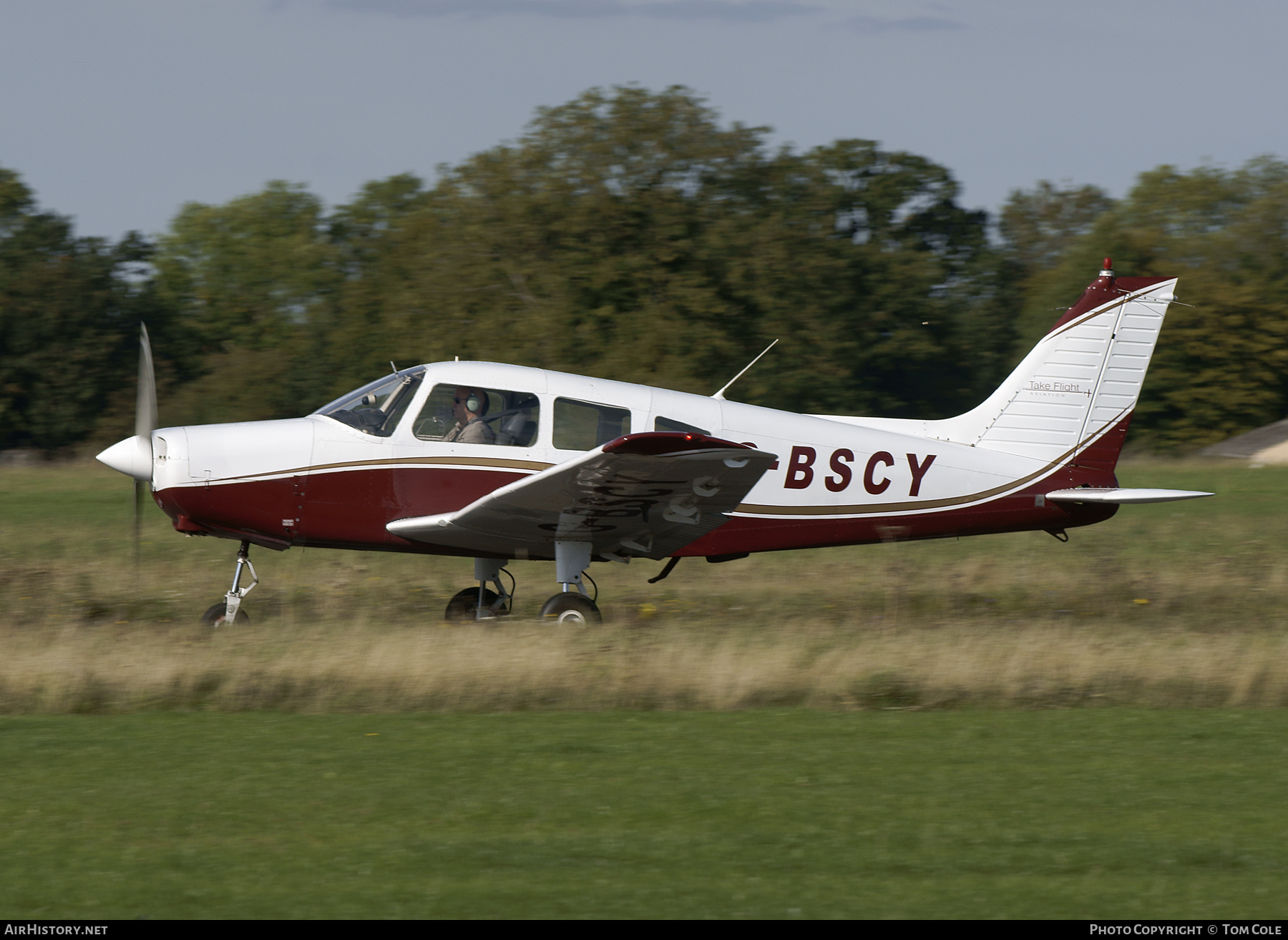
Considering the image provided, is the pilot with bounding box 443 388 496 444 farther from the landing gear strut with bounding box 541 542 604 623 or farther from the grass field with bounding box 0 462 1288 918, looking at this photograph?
the grass field with bounding box 0 462 1288 918

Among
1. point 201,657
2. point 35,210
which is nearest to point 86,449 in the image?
point 35,210

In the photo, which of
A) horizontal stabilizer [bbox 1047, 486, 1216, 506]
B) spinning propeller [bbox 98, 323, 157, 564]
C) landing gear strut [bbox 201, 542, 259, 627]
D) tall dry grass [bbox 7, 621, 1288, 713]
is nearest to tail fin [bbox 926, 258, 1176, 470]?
horizontal stabilizer [bbox 1047, 486, 1216, 506]

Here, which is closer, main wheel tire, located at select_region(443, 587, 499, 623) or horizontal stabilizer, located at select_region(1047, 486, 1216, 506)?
horizontal stabilizer, located at select_region(1047, 486, 1216, 506)

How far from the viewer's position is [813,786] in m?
5.48

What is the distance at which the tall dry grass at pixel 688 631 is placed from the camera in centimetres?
737

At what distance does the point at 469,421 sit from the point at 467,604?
1641 millimetres

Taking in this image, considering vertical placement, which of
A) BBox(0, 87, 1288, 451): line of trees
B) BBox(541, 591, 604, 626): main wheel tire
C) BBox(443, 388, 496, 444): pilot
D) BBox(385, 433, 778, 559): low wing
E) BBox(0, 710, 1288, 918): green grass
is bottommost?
BBox(0, 710, 1288, 918): green grass

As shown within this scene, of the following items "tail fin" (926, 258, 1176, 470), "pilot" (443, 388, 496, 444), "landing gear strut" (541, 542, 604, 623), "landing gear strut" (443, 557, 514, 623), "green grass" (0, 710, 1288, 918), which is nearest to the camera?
"green grass" (0, 710, 1288, 918)

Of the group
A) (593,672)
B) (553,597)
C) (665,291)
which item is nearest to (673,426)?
(553,597)

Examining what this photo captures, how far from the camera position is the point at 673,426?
972 cm

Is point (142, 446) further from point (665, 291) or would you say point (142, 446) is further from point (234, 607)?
point (665, 291)

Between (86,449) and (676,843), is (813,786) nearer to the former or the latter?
(676,843)

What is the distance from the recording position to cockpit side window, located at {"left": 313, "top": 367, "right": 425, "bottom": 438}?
9492 mm

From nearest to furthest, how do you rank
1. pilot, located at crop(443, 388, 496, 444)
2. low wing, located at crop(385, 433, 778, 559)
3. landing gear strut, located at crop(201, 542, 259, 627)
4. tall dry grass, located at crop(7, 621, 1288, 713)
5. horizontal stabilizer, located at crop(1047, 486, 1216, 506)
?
tall dry grass, located at crop(7, 621, 1288, 713) < low wing, located at crop(385, 433, 778, 559) < landing gear strut, located at crop(201, 542, 259, 627) < pilot, located at crop(443, 388, 496, 444) < horizontal stabilizer, located at crop(1047, 486, 1216, 506)
